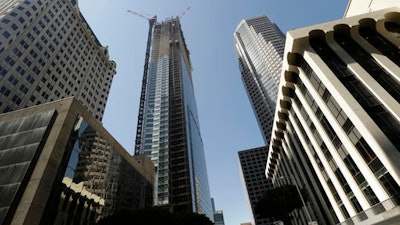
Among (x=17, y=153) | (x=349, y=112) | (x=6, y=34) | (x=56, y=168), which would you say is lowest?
(x=56, y=168)

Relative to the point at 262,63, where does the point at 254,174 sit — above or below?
below

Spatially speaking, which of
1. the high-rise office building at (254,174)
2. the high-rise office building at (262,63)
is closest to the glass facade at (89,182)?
the high-rise office building at (262,63)

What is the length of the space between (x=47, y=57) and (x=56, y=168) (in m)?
45.8

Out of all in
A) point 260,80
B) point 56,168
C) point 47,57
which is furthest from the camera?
point 260,80

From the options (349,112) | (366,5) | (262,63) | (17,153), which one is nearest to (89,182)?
(17,153)

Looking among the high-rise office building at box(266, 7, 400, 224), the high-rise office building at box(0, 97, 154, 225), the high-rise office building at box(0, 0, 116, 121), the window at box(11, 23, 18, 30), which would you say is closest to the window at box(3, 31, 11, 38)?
the high-rise office building at box(0, 0, 116, 121)

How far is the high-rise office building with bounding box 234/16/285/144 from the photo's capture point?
147m

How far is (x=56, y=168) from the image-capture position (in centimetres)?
2423

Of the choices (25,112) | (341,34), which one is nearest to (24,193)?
(25,112)

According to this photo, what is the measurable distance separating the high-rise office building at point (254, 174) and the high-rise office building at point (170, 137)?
43.9 meters

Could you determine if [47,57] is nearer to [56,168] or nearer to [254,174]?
[56,168]

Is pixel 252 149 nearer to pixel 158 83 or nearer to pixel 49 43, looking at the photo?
pixel 158 83

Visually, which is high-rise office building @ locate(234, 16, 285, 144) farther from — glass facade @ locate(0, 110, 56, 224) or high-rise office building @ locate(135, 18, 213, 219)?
glass facade @ locate(0, 110, 56, 224)

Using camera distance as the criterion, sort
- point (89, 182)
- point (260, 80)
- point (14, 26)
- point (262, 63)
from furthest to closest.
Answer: point (260, 80) → point (262, 63) → point (14, 26) → point (89, 182)
